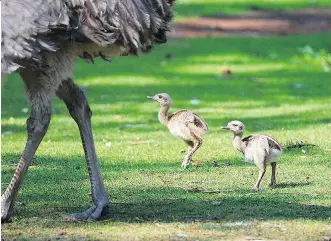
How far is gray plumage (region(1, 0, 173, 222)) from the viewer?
5918 millimetres

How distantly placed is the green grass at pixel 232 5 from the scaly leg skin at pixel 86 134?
53.1 feet

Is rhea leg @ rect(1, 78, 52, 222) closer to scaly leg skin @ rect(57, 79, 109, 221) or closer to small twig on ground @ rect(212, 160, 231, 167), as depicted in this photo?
scaly leg skin @ rect(57, 79, 109, 221)

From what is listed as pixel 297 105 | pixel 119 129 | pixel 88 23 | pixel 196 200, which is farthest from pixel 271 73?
pixel 88 23

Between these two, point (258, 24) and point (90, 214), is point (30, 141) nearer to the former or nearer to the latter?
point (90, 214)

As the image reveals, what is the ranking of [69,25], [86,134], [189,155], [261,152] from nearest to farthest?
1. [69,25]
2. [86,134]
3. [261,152]
4. [189,155]

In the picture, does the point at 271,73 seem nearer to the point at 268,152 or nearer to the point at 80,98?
the point at 268,152

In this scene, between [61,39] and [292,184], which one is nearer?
[61,39]

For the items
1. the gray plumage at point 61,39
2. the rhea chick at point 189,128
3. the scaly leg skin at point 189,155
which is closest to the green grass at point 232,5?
the rhea chick at point 189,128

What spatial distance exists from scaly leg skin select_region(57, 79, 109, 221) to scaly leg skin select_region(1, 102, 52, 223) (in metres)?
0.35

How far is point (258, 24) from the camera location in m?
21.8

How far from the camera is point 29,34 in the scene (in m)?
5.91

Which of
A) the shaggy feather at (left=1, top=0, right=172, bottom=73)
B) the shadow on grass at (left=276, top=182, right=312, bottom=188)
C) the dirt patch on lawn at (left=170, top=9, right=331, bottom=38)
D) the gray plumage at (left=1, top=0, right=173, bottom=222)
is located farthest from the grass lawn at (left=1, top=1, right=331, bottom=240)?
the dirt patch on lawn at (left=170, top=9, right=331, bottom=38)

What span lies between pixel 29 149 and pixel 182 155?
318 cm

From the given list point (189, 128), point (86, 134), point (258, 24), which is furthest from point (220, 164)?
point (258, 24)
